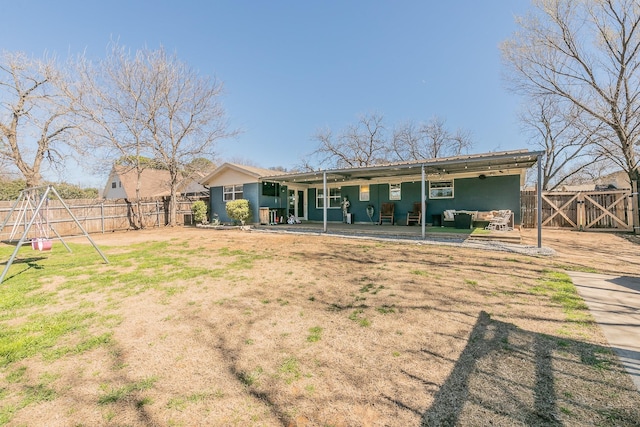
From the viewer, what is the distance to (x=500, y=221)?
967 cm

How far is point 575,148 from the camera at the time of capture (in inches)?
834

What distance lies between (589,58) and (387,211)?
434 inches

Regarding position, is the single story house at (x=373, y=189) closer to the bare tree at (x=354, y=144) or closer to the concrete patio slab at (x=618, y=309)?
the concrete patio slab at (x=618, y=309)

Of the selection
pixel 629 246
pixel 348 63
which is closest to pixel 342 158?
Answer: pixel 348 63

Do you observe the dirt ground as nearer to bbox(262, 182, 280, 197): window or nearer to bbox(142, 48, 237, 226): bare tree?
bbox(262, 182, 280, 197): window

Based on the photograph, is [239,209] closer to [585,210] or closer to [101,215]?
[101,215]

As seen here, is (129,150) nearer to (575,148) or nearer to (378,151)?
(378,151)

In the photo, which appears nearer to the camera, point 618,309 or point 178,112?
point 618,309

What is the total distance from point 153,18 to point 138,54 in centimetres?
283

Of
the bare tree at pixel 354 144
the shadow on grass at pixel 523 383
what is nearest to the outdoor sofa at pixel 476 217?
the shadow on grass at pixel 523 383

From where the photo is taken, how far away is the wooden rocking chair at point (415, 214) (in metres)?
12.3

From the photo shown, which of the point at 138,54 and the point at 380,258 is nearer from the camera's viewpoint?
the point at 380,258

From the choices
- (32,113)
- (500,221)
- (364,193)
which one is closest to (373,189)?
(364,193)

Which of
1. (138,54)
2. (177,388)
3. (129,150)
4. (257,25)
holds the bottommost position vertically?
(177,388)
